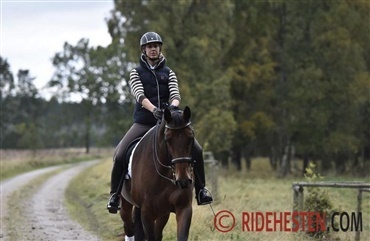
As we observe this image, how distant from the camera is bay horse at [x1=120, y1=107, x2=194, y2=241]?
6.93 m

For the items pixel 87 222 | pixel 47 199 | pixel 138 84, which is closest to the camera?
pixel 138 84

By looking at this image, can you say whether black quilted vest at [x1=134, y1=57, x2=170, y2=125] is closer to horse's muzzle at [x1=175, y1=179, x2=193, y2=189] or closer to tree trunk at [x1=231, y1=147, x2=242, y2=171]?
horse's muzzle at [x1=175, y1=179, x2=193, y2=189]

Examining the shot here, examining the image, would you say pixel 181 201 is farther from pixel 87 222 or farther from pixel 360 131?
pixel 360 131

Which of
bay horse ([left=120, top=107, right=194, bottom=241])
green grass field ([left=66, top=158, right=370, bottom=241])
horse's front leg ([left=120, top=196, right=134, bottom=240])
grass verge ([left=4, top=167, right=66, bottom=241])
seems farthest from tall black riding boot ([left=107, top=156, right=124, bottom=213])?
grass verge ([left=4, top=167, right=66, bottom=241])

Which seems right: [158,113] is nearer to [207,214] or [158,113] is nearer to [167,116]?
[167,116]

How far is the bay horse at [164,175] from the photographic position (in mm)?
6930

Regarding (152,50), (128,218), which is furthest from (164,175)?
(128,218)

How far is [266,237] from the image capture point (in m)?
10.7

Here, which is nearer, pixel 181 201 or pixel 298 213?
pixel 181 201

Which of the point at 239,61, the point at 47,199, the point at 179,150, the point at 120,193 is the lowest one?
the point at 47,199

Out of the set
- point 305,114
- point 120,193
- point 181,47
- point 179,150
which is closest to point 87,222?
point 120,193

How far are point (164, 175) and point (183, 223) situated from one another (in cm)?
63

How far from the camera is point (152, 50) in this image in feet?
27.3

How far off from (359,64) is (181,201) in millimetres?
33143
